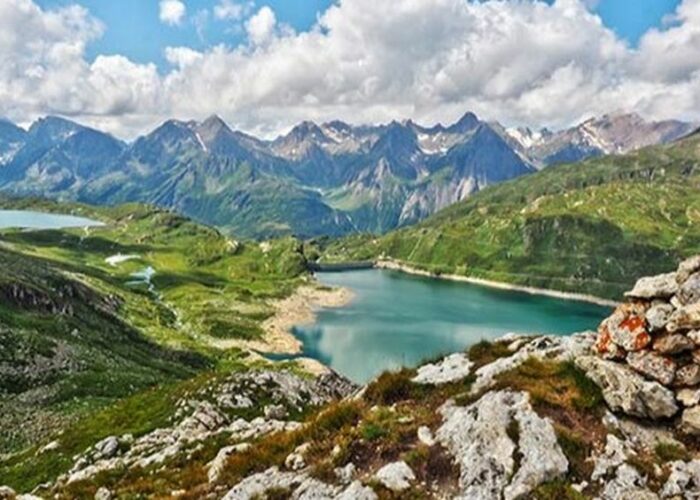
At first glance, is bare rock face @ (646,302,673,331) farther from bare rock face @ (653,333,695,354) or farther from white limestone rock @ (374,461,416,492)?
white limestone rock @ (374,461,416,492)

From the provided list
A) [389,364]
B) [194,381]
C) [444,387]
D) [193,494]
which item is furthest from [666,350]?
[389,364]

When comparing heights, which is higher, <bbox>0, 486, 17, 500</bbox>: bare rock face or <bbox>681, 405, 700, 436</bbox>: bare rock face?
<bbox>681, 405, 700, 436</bbox>: bare rock face

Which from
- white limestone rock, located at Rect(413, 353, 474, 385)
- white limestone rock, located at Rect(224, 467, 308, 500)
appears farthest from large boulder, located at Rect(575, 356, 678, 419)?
white limestone rock, located at Rect(224, 467, 308, 500)

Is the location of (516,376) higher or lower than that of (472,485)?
higher

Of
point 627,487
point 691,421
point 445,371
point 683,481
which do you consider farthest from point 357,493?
point 691,421

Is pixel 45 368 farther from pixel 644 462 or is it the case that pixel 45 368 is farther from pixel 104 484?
pixel 644 462

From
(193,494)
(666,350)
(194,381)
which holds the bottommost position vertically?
(194,381)
